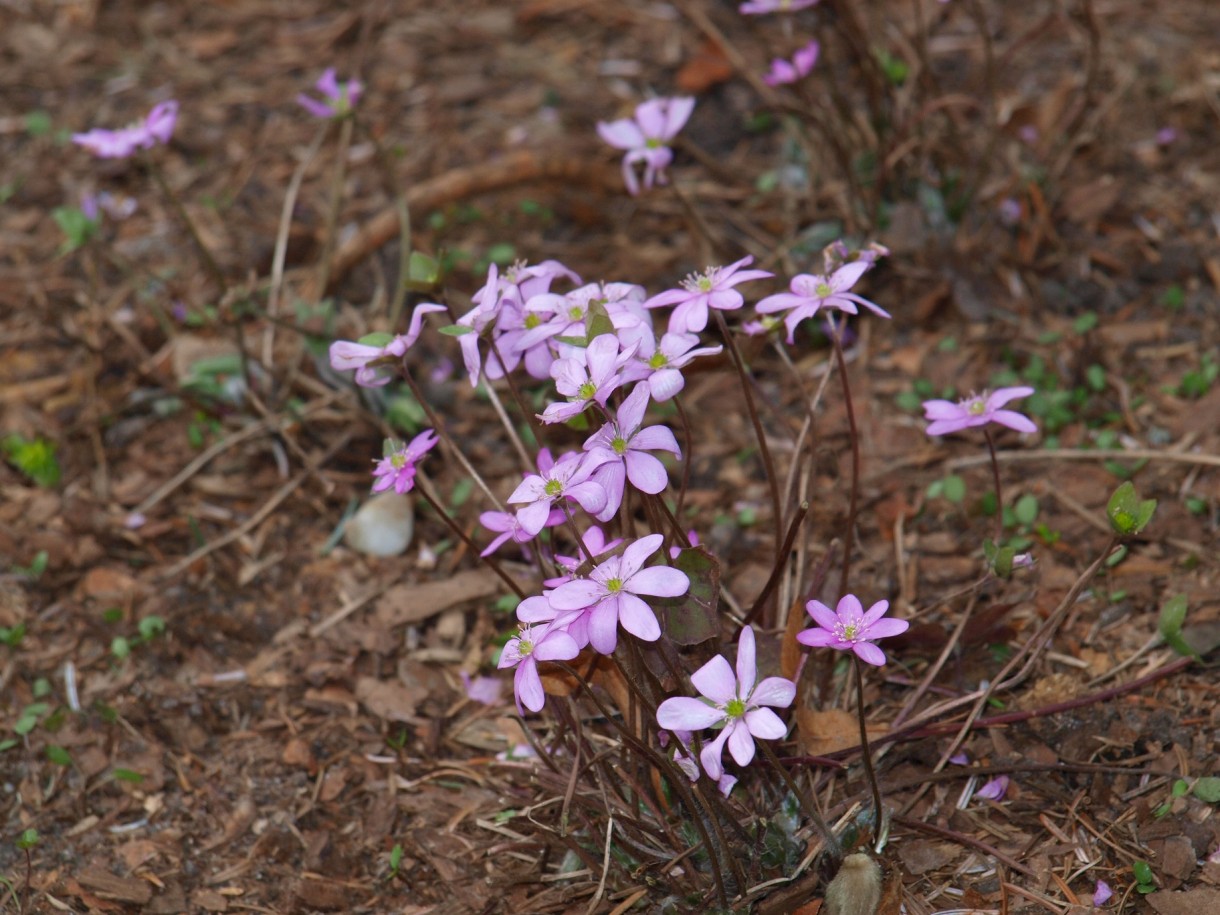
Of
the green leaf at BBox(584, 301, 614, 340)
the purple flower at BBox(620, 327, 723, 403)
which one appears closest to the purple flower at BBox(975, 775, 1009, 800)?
the purple flower at BBox(620, 327, 723, 403)

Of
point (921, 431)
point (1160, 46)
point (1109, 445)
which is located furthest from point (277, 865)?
point (1160, 46)

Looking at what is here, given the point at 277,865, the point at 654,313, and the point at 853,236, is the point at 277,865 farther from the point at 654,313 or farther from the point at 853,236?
the point at 853,236

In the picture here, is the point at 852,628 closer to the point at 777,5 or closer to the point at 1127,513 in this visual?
the point at 1127,513

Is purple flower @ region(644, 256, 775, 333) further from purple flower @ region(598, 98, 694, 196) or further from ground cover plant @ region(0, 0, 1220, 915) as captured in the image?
purple flower @ region(598, 98, 694, 196)

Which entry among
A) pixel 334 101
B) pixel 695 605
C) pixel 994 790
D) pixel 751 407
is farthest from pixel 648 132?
pixel 994 790

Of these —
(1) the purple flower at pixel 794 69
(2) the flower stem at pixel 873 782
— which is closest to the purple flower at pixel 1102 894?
(2) the flower stem at pixel 873 782

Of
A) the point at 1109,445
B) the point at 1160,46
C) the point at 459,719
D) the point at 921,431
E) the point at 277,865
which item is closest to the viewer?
the point at 277,865
